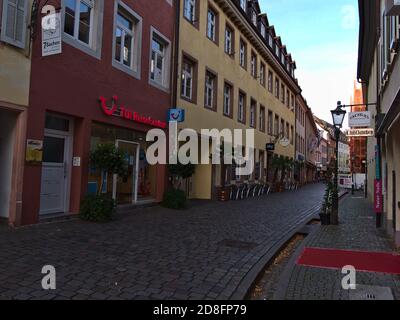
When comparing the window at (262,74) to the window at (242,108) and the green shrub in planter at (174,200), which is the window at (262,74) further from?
the green shrub in planter at (174,200)

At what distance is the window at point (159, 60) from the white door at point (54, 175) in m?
4.74

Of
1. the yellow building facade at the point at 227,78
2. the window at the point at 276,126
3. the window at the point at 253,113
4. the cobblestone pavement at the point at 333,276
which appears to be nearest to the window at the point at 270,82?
the yellow building facade at the point at 227,78

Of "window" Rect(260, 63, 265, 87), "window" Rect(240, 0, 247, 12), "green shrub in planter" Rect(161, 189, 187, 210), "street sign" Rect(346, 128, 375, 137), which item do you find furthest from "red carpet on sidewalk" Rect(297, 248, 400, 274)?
"window" Rect(260, 63, 265, 87)

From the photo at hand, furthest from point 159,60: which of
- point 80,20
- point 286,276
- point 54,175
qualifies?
point 286,276

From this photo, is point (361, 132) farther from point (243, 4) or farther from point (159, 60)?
point (243, 4)

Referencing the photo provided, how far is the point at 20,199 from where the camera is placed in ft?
28.0

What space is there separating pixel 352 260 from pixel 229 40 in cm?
1658

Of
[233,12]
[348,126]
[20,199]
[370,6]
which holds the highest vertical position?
[233,12]

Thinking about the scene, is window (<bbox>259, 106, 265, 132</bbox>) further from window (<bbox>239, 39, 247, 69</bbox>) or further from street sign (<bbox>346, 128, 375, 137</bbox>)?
street sign (<bbox>346, 128, 375, 137</bbox>)

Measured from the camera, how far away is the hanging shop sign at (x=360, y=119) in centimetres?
1338
